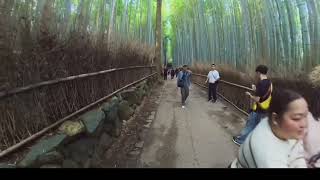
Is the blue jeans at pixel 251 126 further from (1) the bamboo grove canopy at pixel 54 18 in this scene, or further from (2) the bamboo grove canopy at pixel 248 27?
(1) the bamboo grove canopy at pixel 54 18

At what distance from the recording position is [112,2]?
7508mm

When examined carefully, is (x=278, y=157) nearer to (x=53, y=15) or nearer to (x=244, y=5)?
(x=53, y=15)

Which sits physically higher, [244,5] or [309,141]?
[244,5]

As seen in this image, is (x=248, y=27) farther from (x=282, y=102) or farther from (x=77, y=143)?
(x=282, y=102)

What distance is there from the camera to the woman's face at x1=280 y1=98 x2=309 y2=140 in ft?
6.46

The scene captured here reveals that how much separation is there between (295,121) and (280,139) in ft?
0.48

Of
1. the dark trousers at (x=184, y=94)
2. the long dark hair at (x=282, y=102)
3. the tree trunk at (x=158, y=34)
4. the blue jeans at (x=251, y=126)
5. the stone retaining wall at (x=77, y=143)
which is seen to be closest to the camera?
the long dark hair at (x=282, y=102)

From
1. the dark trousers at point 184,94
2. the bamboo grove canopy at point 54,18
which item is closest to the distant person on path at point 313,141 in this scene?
the bamboo grove canopy at point 54,18

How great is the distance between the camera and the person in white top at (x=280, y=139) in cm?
191

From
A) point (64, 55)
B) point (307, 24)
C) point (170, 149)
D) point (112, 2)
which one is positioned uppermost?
point (112, 2)

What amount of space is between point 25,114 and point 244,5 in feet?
11.0
